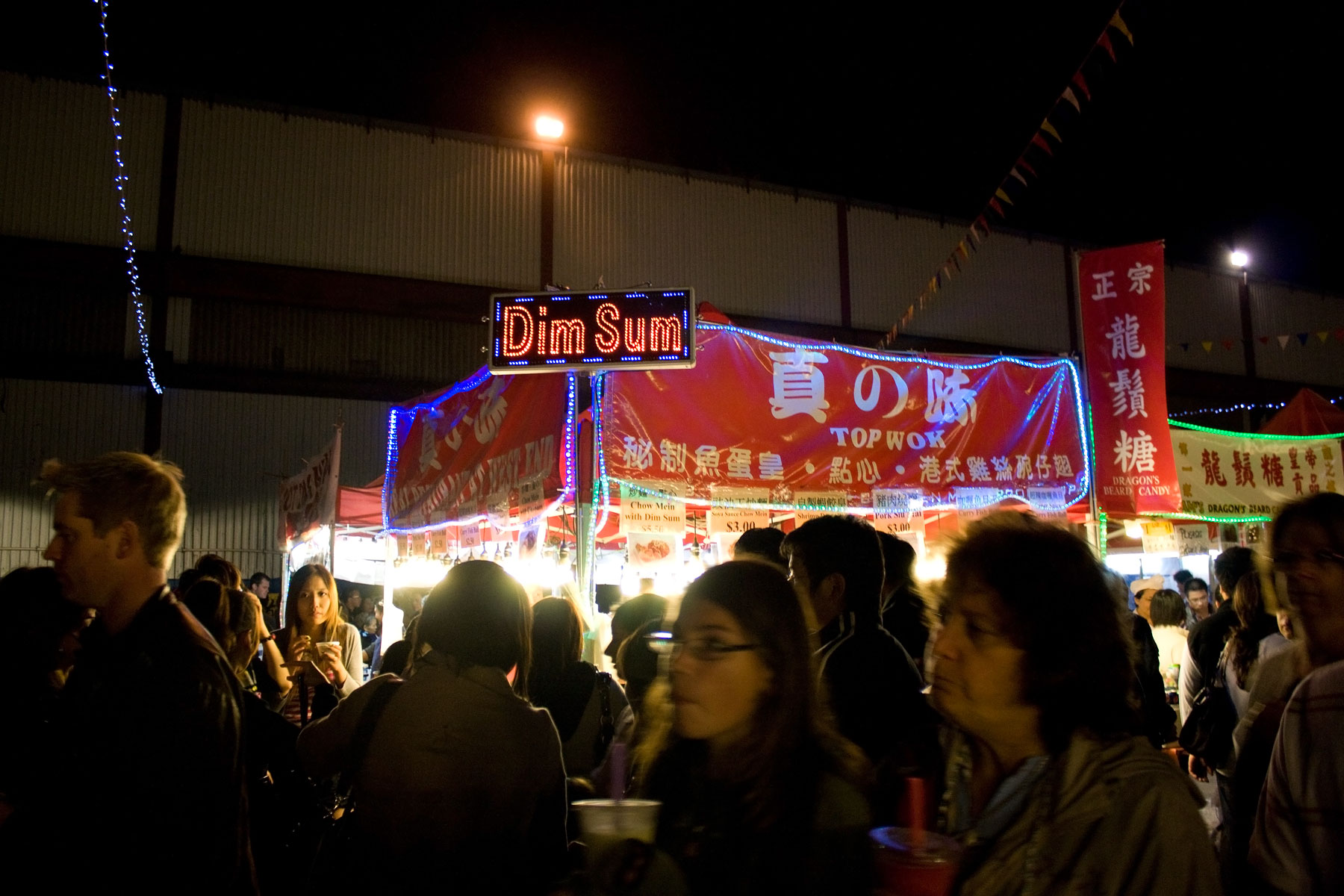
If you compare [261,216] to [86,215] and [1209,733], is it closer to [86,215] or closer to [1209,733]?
[86,215]

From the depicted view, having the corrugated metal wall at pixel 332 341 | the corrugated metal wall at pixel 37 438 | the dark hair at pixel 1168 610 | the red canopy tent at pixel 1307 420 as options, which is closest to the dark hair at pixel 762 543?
the dark hair at pixel 1168 610

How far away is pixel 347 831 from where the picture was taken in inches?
112

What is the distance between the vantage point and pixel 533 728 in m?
2.89

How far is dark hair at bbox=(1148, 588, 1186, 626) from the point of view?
7909 millimetres

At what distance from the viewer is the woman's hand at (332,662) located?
4707mm

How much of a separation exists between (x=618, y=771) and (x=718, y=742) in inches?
14.1

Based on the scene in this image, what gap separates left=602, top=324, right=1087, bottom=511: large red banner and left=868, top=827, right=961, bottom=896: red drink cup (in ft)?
16.8

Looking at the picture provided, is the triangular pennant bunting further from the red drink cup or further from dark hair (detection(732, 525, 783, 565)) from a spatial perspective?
the red drink cup

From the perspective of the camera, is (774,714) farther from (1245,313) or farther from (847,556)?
(1245,313)

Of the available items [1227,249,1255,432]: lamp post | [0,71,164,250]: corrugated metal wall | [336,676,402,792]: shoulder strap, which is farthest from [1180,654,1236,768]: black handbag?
[1227,249,1255,432]: lamp post

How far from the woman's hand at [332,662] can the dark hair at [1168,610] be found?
275 inches

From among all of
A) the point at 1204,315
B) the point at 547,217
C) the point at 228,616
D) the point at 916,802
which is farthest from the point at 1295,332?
the point at 916,802

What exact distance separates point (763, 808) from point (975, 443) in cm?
684

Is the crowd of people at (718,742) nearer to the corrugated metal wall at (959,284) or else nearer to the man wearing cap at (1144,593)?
the man wearing cap at (1144,593)
